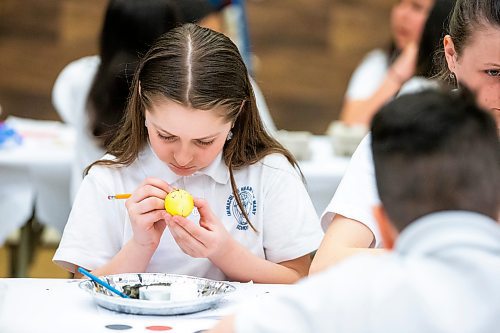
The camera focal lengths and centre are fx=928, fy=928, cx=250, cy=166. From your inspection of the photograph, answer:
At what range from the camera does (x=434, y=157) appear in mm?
1177

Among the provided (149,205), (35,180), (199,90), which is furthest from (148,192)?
Result: (35,180)

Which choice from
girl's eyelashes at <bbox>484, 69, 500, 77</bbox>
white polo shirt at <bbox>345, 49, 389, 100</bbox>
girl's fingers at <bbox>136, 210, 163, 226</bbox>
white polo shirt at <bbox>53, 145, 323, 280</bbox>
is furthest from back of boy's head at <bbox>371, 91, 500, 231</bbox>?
white polo shirt at <bbox>345, 49, 389, 100</bbox>

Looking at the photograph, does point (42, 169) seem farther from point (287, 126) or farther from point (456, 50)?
point (287, 126)

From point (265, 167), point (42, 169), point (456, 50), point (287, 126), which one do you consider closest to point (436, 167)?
point (456, 50)

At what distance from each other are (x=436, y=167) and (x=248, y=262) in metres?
0.98

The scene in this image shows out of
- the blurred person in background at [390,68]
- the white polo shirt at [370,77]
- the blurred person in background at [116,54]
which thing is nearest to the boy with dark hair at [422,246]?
the blurred person in background at [116,54]

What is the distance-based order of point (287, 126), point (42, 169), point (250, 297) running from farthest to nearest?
1. point (287, 126)
2. point (42, 169)
3. point (250, 297)

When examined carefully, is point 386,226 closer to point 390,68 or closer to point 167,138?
point 167,138

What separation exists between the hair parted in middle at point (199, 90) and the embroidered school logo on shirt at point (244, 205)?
0.09 feet

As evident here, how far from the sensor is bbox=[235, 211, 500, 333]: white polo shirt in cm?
109

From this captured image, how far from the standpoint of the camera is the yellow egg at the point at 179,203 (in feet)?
6.28

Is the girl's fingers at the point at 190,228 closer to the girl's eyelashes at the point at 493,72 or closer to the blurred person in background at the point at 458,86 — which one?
the blurred person in background at the point at 458,86

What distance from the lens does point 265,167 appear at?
2.23 meters

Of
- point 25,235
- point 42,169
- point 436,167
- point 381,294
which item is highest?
point 436,167
